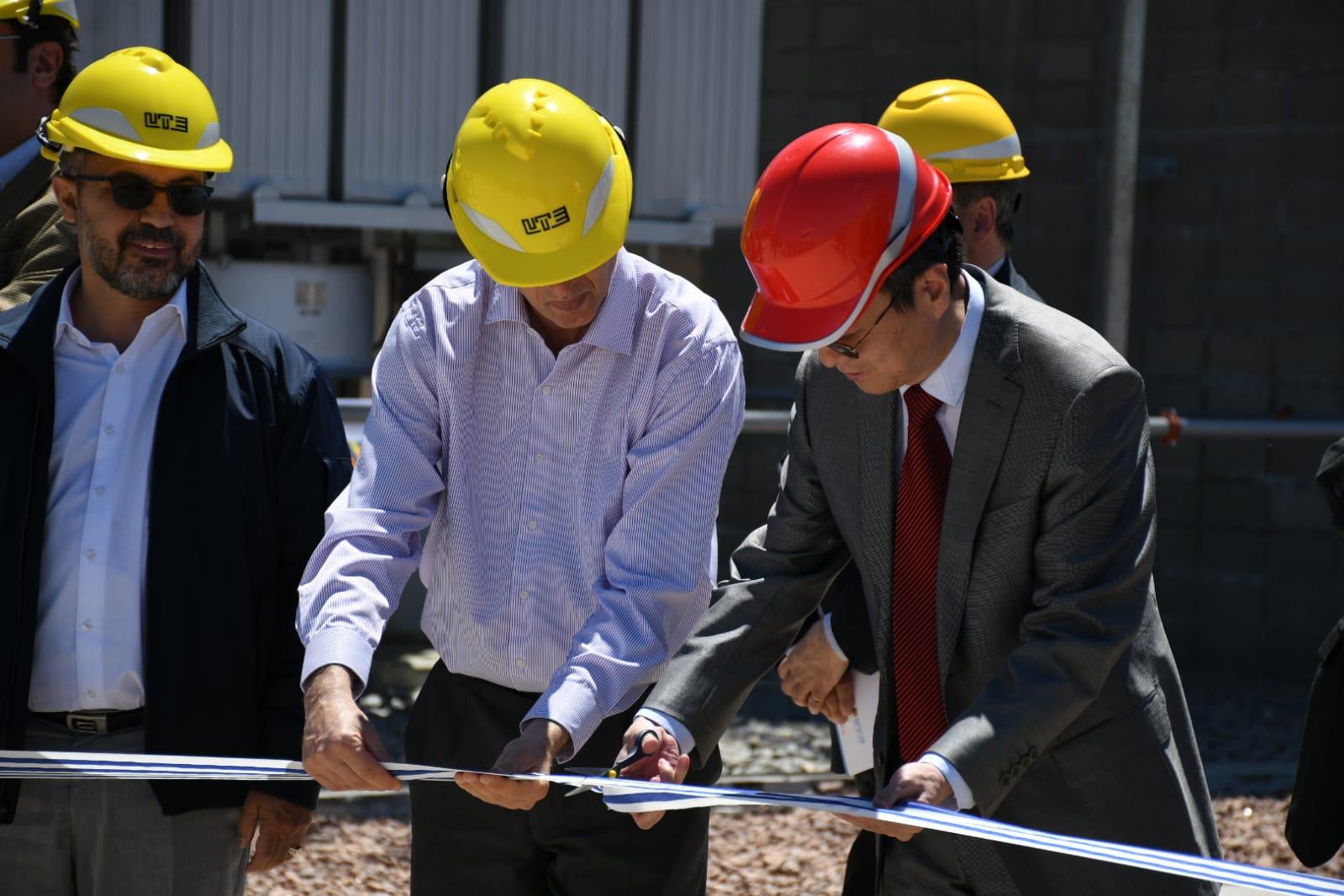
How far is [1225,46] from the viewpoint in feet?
24.2

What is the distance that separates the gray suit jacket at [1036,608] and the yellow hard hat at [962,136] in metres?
1.33

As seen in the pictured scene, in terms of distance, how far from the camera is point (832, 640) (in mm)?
3047

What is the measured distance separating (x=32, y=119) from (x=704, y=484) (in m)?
1.90

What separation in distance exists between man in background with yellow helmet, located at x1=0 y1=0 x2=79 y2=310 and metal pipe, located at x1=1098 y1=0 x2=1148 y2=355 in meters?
4.37

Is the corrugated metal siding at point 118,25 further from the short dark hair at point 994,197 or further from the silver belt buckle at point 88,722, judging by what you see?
the silver belt buckle at point 88,722

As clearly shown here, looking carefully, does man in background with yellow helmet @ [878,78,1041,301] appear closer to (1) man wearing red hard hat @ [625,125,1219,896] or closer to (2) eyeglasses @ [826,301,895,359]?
A: (1) man wearing red hard hat @ [625,125,1219,896]

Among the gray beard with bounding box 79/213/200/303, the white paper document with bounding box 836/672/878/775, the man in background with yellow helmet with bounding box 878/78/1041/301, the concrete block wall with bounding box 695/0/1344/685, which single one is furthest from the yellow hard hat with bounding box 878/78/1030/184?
the concrete block wall with bounding box 695/0/1344/685

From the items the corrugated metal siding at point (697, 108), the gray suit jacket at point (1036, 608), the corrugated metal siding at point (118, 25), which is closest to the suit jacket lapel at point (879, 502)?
the gray suit jacket at point (1036, 608)

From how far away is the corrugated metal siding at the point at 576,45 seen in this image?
21.7 feet

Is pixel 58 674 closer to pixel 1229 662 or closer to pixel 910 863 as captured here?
pixel 910 863

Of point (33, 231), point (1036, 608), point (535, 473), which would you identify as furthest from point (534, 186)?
point (33, 231)

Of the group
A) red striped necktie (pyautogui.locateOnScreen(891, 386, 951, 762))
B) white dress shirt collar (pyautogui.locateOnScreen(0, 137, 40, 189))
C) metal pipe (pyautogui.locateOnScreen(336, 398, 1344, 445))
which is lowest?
metal pipe (pyautogui.locateOnScreen(336, 398, 1344, 445))

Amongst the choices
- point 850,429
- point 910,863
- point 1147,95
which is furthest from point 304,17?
point 910,863

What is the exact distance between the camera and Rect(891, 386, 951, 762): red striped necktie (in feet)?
8.21
